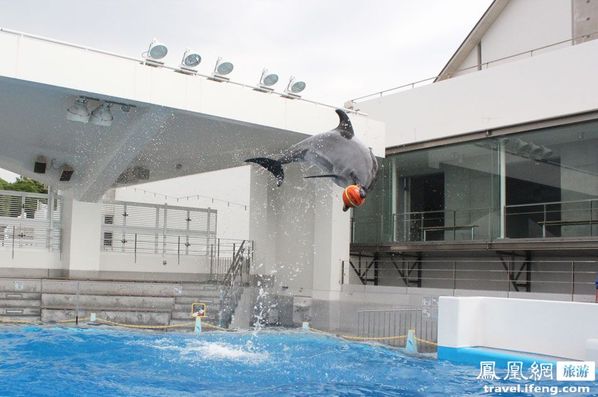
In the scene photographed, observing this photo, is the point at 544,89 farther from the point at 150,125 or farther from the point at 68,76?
the point at 68,76

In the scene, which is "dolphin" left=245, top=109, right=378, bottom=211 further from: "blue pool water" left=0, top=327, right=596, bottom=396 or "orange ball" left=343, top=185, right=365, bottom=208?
"blue pool water" left=0, top=327, right=596, bottom=396

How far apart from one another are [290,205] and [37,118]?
7.48 meters

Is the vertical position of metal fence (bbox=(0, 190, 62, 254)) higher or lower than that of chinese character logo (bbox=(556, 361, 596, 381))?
higher

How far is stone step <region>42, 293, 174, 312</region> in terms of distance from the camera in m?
15.9

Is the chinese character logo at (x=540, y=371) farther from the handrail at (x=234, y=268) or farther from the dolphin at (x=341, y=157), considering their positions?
the handrail at (x=234, y=268)

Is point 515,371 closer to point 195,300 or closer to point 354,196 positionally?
point 354,196

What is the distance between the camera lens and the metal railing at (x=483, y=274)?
17.0 meters

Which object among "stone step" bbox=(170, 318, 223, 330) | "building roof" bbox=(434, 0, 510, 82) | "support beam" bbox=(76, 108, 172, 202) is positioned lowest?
"stone step" bbox=(170, 318, 223, 330)

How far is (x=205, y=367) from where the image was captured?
10859mm

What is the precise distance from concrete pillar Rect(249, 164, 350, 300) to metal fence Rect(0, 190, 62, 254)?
601 centimetres

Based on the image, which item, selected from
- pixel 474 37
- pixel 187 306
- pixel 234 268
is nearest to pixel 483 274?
pixel 234 268

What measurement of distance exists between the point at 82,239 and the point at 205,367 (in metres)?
10.4

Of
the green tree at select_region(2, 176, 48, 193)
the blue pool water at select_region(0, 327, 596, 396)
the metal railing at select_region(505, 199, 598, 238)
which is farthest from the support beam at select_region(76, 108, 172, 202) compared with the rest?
the green tree at select_region(2, 176, 48, 193)

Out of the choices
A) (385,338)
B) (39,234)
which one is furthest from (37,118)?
(385,338)
